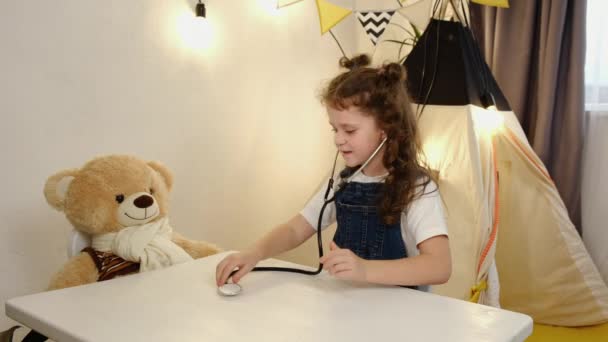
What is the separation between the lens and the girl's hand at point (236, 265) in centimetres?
101

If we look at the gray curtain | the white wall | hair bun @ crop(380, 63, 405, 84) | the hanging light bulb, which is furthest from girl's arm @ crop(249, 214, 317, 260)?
the gray curtain

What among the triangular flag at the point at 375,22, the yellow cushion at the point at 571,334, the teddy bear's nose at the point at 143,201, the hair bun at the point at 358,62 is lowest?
the yellow cushion at the point at 571,334

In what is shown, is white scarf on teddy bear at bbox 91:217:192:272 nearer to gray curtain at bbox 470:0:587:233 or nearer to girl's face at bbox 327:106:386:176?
girl's face at bbox 327:106:386:176

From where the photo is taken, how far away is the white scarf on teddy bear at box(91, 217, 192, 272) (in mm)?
1220

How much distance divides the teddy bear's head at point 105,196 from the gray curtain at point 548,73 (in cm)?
152

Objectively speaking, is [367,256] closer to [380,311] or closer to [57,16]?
[380,311]

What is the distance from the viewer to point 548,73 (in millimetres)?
2014

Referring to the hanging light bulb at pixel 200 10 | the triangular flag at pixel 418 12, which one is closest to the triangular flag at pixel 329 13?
the triangular flag at pixel 418 12

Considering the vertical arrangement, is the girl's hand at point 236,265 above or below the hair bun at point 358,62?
below

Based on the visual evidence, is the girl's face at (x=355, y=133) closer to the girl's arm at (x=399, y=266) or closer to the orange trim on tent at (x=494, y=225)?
the girl's arm at (x=399, y=266)

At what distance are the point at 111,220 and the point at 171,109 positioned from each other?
595 millimetres

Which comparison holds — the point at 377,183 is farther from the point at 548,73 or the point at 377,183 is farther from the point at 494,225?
the point at 548,73

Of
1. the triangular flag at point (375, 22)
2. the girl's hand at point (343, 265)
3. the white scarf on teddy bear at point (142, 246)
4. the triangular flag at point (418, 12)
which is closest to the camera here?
the girl's hand at point (343, 265)

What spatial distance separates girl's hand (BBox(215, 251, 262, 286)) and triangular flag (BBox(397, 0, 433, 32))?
42.6 inches
